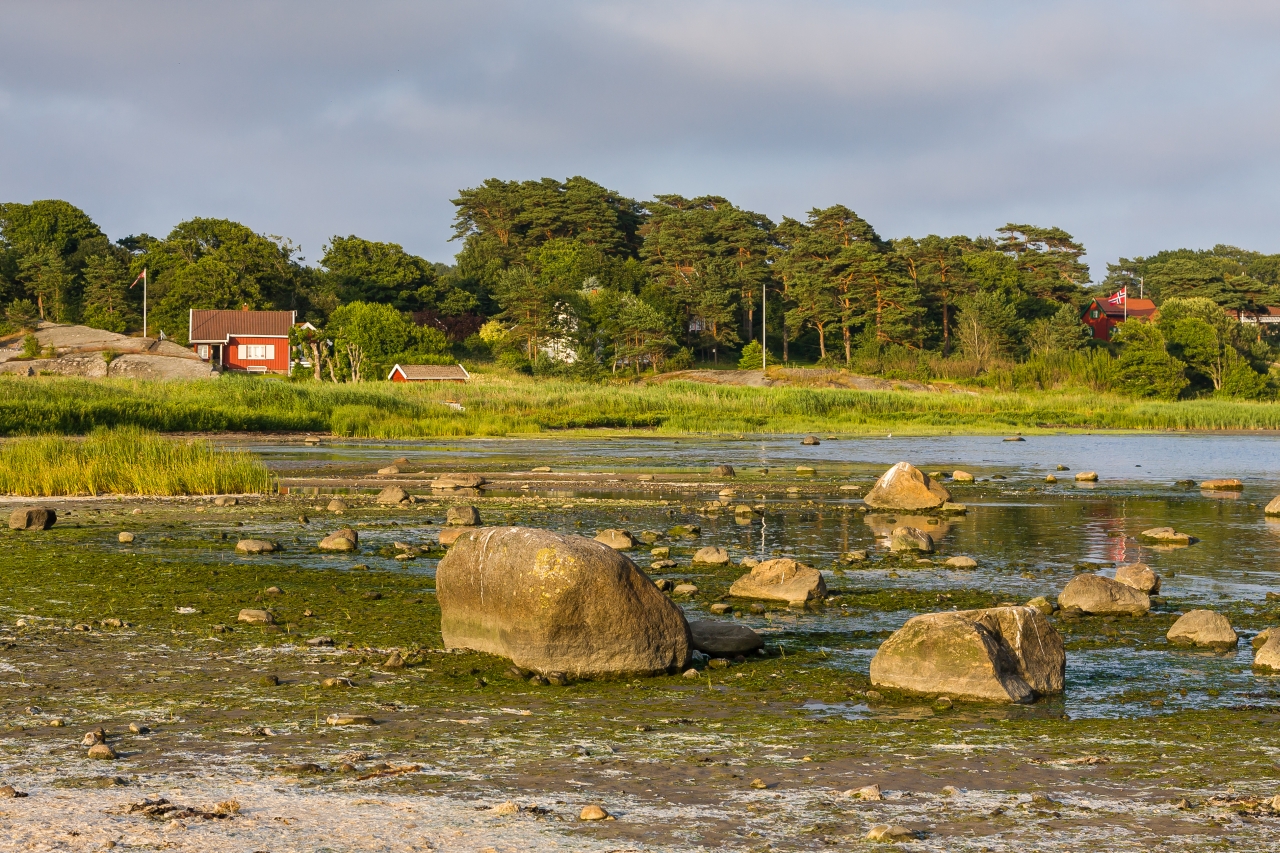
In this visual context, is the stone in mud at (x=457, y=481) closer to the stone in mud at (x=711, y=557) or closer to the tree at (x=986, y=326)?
the stone in mud at (x=711, y=557)

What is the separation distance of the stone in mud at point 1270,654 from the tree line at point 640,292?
261ft

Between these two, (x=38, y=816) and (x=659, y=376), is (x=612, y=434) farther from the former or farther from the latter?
(x=38, y=816)

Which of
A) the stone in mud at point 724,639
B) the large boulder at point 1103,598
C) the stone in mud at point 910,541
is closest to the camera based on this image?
the stone in mud at point 724,639

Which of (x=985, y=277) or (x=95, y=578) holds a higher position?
(x=985, y=277)

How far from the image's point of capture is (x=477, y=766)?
7.82 m

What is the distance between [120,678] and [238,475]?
59.4 ft

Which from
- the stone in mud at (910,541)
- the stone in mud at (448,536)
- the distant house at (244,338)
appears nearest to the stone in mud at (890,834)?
the stone in mud at (910,541)

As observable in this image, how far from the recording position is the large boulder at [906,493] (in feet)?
80.8

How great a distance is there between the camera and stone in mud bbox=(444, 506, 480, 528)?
20.5 metres

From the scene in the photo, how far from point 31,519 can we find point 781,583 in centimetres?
1266

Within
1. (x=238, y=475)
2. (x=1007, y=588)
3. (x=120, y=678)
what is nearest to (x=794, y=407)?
(x=238, y=475)

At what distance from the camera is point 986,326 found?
100m

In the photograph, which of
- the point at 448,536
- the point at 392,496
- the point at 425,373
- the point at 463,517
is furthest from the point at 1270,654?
the point at 425,373

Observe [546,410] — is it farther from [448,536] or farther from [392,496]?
[448,536]
